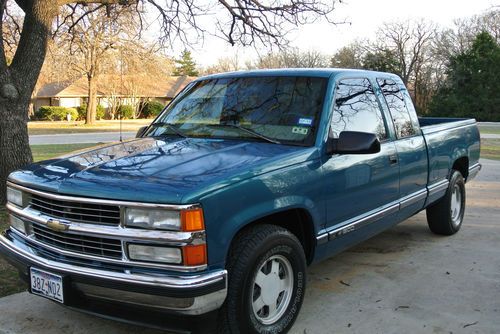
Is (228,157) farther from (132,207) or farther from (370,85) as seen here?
(370,85)

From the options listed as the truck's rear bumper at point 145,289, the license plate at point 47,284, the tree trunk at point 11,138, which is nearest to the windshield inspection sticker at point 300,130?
the truck's rear bumper at point 145,289

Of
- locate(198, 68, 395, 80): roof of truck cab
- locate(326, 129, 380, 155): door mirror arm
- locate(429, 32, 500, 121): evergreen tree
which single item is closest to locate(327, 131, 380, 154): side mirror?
locate(326, 129, 380, 155): door mirror arm

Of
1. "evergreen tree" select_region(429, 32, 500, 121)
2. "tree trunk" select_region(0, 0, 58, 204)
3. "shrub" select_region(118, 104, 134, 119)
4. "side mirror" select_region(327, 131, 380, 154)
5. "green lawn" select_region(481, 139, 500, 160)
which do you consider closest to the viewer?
"side mirror" select_region(327, 131, 380, 154)

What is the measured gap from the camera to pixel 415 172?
5117 millimetres

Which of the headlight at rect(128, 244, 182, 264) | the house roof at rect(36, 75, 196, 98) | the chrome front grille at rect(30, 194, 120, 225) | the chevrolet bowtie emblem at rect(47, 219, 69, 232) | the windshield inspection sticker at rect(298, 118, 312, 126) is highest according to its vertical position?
the house roof at rect(36, 75, 196, 98)

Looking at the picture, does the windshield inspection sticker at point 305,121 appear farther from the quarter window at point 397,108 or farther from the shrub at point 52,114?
the shrub at point 52,114

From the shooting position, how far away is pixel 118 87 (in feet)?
144

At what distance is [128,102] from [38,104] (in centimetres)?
1423

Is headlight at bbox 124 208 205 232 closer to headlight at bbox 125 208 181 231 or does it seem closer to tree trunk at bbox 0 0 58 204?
headlight at bbox 125 208 181 231

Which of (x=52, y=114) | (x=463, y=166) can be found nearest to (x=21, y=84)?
(x=463, y=166)

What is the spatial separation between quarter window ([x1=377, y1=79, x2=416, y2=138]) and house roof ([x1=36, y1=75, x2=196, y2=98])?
30294 mm

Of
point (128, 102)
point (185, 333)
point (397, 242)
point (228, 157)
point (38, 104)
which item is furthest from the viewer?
point (38, 104)

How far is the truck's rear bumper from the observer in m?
2.78

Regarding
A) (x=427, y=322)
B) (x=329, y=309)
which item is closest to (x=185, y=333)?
(x=329, y=309)
